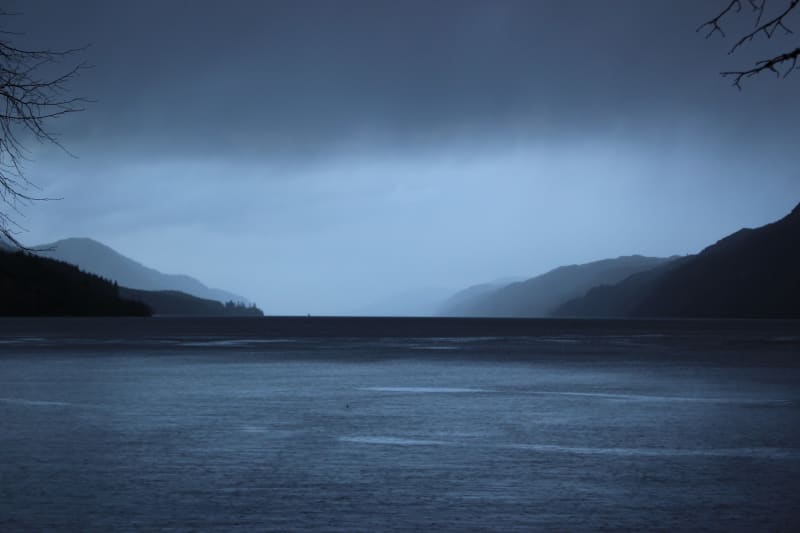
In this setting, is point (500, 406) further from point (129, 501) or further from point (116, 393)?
point (129, 501)

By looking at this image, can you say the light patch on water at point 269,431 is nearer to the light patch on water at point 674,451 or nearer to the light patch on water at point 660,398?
the light patch on water at point 674,451

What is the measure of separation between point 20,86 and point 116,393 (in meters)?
26.4

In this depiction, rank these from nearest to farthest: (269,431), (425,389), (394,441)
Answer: (394,441), (269,431), (425,389)

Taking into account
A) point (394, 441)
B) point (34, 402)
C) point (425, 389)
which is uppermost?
point (425, 389)

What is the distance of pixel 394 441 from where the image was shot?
65.7ft

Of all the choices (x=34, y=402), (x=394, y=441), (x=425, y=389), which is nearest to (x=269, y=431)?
(x=394, y=441)

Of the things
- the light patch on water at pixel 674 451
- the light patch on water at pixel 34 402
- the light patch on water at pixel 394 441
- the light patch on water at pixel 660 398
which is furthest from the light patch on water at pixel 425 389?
the light patch on water at pixel 674 451

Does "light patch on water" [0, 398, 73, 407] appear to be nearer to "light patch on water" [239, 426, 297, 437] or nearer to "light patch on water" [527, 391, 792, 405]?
"light patch on water" [239, 426, 297, 437]

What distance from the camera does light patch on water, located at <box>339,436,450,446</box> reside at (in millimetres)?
19727

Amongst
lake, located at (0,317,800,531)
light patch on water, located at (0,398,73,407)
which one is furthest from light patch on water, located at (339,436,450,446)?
light patch on water, located at (0,398,73,407)

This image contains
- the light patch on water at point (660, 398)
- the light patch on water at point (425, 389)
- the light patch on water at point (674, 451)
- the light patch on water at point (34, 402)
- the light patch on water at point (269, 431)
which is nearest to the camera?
the light patch on water at point (674, 451)

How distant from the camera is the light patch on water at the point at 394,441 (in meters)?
19.7

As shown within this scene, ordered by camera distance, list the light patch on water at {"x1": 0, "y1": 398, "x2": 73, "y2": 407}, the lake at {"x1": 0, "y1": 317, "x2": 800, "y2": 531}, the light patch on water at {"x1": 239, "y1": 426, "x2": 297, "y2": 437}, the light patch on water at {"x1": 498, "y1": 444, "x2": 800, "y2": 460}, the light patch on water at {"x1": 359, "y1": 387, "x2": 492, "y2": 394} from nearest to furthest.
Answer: the lake at {"x1": 0, "y1": 317, "x2": 800, "y2": 531} → the light patch on water at {"x1": 498, "y1": 444, "x2": 800, "y2": 460} → the light patch on water at {"x1": 239, "y1": 426, "x2": 297, "y2": 437} → the light patch on water at {"x1": 0, "y1": 398, "x2": 73, "y2": 407} → the light patch on water at {"x1": 359, "y1": 387, "x2": 492, "y2": 394}

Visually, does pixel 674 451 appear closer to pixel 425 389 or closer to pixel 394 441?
pixel 394 441
